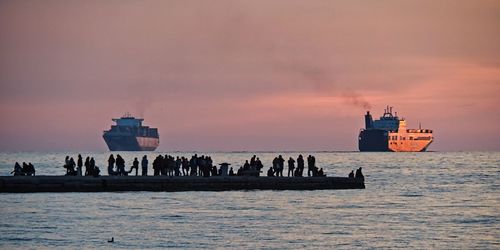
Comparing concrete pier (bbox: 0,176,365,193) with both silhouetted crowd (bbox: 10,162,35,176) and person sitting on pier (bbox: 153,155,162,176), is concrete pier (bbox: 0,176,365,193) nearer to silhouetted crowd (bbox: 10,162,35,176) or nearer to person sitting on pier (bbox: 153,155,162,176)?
person sitting on pier (bbox: 153,155,162,176)

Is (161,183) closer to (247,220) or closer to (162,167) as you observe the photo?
(162,167)

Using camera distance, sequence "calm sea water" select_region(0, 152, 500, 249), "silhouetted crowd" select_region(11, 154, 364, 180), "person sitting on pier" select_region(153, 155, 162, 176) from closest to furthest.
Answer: "calm sea water" select_region(0, 152, 500, 249) → "silhouetted crowd" select_region(11, 154, 364, 180) → "person sitting on pier" select_region(153, 155, 162, 176)

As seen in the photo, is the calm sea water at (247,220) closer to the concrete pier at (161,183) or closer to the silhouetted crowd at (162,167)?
the concrete pier at (161,183)

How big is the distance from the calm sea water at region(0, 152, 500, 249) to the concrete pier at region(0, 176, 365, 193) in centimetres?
57

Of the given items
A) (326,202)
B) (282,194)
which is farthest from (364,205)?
(282,194)

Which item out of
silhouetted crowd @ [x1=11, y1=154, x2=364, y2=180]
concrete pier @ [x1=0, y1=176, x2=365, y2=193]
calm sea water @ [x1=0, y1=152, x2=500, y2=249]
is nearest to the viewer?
calm sea water @ [x1=0, y1=152, x2=500, y2=249]

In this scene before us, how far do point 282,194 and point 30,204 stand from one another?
1439 cm

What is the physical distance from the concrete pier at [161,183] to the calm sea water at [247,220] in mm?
567

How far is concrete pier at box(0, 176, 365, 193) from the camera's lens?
51.8 metres

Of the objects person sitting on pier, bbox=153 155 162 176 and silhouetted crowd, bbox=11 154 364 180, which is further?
person sitting on pier, bbox=153 155 162 176

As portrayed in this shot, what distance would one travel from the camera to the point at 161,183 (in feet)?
177

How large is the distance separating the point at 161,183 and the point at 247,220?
14023 millimetres

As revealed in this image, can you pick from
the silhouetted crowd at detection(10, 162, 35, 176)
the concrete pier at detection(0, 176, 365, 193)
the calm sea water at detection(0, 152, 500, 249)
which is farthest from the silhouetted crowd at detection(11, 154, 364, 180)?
the calm sea water at detection(0, 152, 500, 249)

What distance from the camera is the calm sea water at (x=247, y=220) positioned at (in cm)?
3353
